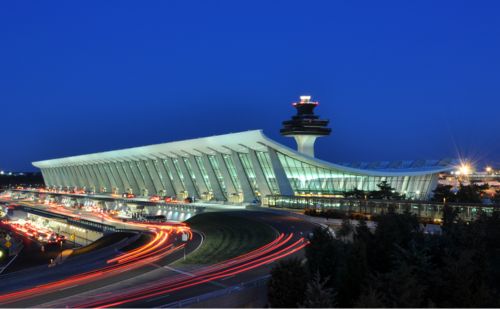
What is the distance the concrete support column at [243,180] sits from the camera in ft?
201

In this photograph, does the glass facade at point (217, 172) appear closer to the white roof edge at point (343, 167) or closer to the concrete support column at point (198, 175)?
the concrete support column at point (198, 175)

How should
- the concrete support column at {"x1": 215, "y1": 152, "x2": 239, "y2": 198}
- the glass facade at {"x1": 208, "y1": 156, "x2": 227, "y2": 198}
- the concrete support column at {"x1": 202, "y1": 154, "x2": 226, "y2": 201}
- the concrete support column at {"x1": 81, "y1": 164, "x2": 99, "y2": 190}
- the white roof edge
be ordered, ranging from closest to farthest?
the white roof edge → the concrete support column at {"x1": 215, "y1": 152, "x2": 239, "y2": 198} → the glass facade at {"x1": 208, "y1": 156, "x2": 227, "y2": 198} → the concrete support column at {"x1": 202, "y1": 154, "x2": 226, "y2": 201} → the concrete support column at {"x1": 81, "y1": 164, "x2": 99, "y2": 190}

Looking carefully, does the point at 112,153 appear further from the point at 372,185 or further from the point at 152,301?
the point at 152,301

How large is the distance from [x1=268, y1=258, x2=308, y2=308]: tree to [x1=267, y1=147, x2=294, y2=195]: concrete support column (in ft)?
126

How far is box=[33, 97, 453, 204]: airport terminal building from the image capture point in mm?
57062

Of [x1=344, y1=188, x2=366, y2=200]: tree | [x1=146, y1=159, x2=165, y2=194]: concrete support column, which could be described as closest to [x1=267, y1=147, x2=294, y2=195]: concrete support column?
[x1=344, y1=188, x2=366, y2=200]: tree

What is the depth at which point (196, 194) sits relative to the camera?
75500 mm

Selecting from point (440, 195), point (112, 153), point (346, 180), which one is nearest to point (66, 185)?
point (112, 153)

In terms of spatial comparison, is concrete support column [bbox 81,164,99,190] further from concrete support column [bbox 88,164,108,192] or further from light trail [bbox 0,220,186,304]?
light trail [bbox 0,220,186,304]

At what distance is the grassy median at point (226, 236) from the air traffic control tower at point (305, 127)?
3245cm

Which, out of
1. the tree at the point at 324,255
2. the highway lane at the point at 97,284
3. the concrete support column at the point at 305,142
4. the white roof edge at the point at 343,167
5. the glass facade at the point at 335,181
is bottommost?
the highway lane at the point at 97,284

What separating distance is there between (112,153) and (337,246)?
77319mm

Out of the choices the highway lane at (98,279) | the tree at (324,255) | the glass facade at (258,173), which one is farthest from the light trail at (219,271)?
the glass facade at (258,173)

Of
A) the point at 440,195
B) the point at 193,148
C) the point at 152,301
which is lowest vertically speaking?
the point at 152,301
